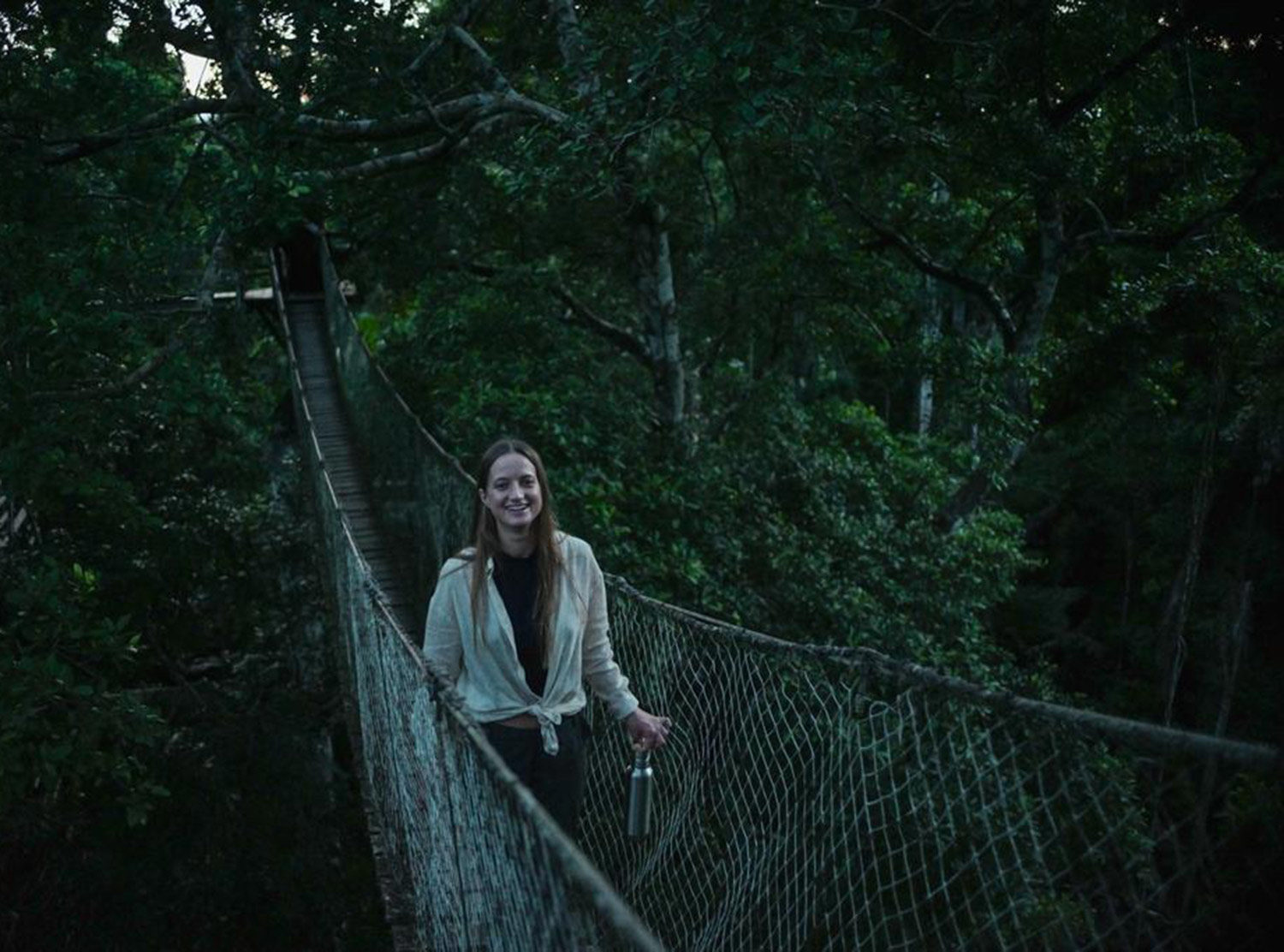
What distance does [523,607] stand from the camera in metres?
2.18

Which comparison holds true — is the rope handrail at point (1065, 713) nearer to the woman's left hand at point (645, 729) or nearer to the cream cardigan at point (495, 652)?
the woman's left hand at point (645, 729)

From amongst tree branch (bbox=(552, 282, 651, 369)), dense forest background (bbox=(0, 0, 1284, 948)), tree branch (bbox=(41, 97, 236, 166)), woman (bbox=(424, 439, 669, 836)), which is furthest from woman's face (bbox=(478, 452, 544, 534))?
tree branch (bbox=(552, 282, 651, 369))

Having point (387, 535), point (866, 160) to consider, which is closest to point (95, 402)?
point (387, 535)

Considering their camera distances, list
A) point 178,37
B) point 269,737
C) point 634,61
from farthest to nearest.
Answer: point 269,737 < point 178,37 < point 634,61

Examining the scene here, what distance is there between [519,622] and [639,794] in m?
0.35

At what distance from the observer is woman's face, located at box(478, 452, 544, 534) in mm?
2164

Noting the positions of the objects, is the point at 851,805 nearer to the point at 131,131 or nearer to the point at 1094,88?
the point at 131,131

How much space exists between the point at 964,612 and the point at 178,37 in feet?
14.9

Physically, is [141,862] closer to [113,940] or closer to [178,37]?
[113,940]

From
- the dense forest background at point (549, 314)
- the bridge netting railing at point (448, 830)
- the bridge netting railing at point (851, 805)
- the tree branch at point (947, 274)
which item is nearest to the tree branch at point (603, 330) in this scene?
the dense forest background at point (549, 314)

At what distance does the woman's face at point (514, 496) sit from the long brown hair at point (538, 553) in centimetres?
1

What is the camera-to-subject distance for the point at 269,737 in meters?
7.41

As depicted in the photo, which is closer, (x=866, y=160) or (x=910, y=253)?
(x=866, y=160)

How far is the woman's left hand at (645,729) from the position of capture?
2.26 m
